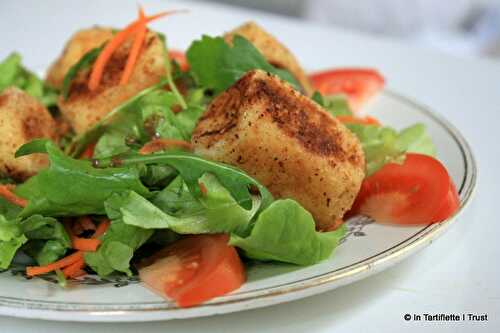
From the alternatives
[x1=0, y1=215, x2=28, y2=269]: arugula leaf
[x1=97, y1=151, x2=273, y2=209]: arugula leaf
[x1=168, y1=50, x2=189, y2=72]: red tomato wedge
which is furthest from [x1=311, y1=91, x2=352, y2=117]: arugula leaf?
[x1=0, y1=215, x2=28, y2=269]: arugula leaf

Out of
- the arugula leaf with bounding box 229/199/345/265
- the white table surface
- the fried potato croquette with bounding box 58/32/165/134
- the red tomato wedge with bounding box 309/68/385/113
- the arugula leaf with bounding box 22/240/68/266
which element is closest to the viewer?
the arugula leaf with bounding box 229/199/345/265

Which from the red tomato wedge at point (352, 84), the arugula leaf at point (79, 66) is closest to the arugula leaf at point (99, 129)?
the arugula leaf at point (79, 66)

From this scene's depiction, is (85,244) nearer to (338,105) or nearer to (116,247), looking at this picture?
(116,247)

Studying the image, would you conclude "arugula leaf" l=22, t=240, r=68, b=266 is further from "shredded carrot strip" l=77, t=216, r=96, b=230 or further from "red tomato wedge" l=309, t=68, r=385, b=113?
"red tomato wedge" l=309, t=68, r=385, b=113

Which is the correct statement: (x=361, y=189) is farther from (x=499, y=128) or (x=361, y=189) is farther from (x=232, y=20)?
(x=232, y=20)

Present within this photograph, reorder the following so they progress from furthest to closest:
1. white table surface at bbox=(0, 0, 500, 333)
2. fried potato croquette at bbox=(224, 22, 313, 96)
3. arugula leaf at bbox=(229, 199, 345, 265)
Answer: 1. fried potato croquette at bbox=(224, 22, 313, 96)
2. white table surface at bbox=(0, 0, 500, 333)
3. arugula leaf at bbox=(229, 199, 345, 265)

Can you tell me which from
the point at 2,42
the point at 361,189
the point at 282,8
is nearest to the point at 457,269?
the point at 361,189

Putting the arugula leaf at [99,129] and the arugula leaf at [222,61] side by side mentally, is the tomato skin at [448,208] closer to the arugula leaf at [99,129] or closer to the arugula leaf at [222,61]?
the arugula leaf at [222,61]
